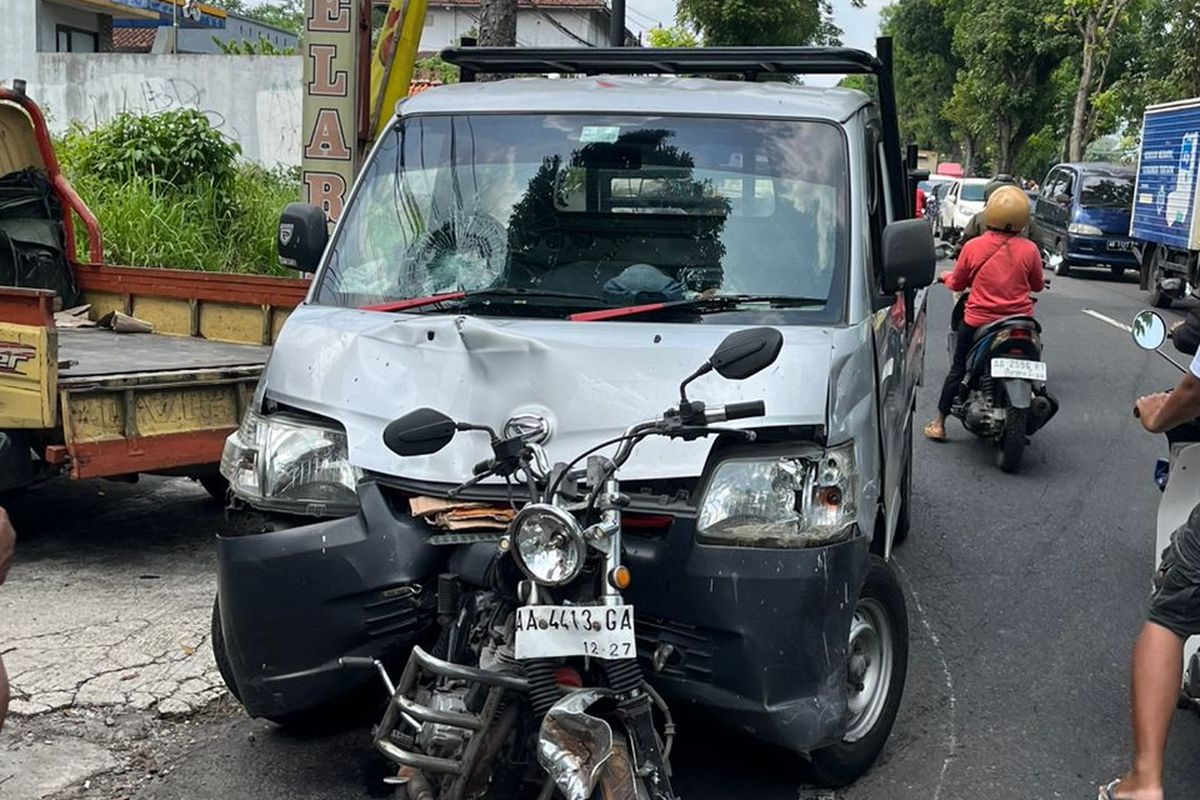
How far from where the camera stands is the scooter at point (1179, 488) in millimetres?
4223

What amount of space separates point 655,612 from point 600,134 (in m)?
1.91

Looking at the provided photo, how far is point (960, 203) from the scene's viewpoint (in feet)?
107

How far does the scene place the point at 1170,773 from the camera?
4379 millimetres

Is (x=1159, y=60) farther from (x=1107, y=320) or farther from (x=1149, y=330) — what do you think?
(x=1149, y=330)

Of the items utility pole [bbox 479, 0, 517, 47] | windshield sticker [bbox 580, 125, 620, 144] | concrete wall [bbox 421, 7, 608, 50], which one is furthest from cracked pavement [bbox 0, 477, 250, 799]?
concrete wall [bbox 421, 7, 608, 50]

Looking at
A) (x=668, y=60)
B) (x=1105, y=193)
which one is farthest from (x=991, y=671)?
(x=1105, y=193)

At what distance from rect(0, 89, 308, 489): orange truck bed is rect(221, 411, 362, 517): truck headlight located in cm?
137

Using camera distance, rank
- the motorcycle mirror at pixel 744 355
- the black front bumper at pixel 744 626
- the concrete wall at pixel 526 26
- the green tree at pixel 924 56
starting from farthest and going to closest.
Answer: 1. the green tree at pixel 924 56
2. the concrete wall at pixel 526 26
3. the black front bumper at pixel 744 626
4. the motorcycle mirror at pixel 744 355

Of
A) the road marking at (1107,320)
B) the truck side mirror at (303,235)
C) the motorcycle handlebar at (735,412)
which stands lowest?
the road marking at (1107,320)

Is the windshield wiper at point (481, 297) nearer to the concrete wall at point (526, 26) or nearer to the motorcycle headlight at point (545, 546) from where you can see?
the motorcycle headlight at point (545, 546)

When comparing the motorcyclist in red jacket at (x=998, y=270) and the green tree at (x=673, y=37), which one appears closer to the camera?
the motorcyclist in red jacket at (x=998, y=270)

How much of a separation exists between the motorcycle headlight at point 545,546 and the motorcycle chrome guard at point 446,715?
283 mm

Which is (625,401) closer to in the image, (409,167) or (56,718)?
(409,167)

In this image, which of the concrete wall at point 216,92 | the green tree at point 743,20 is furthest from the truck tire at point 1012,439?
the green tree at point 743,20
